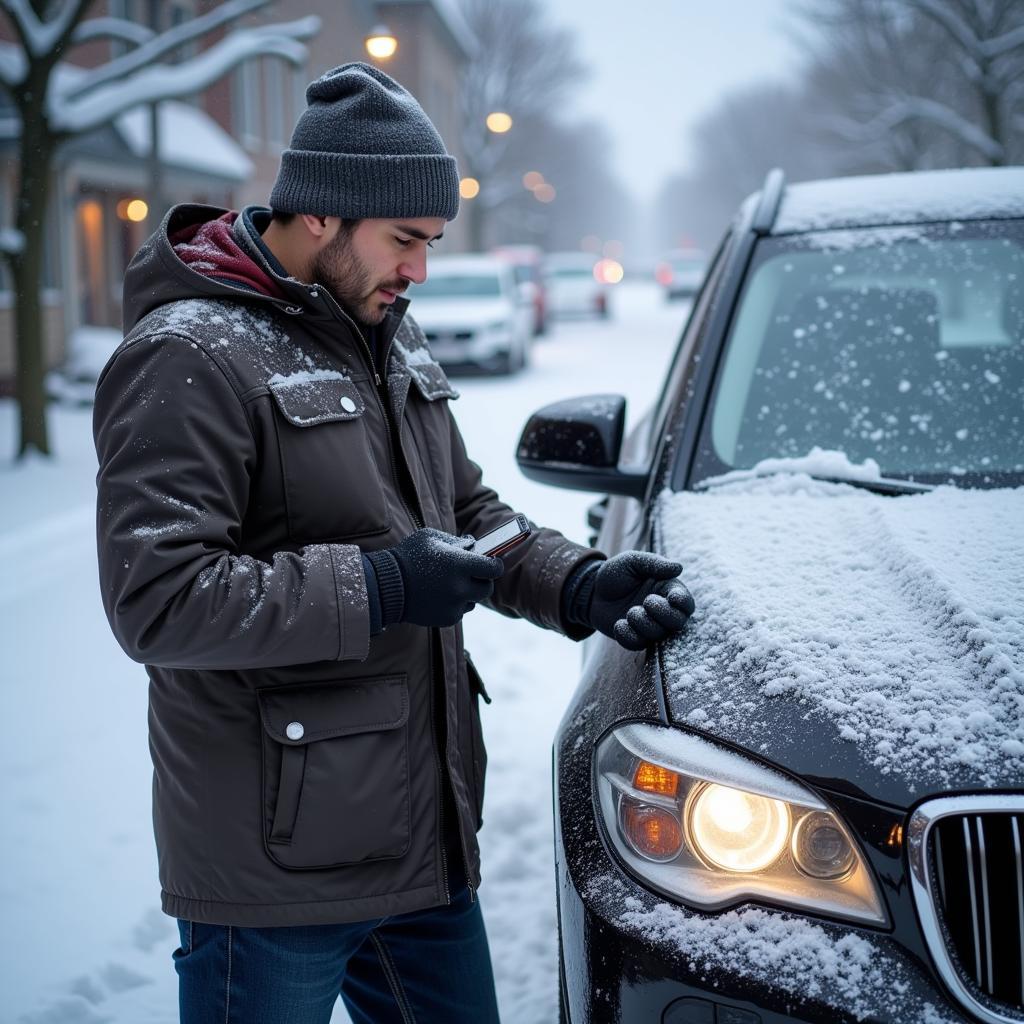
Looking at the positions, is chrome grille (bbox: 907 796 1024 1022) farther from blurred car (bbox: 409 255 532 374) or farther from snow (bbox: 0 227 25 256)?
blurred car (bbox: 409 255 532 374)

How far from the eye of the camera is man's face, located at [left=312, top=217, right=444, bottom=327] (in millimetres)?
1819

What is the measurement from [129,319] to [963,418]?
173cm

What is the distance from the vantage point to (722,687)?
1.74 metres

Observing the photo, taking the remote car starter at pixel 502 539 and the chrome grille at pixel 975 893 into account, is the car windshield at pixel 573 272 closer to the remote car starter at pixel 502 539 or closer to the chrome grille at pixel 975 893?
the remote car starter at pixel 502 539

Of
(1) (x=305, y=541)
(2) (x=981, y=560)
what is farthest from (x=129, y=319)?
(2) (x=981, y=560)

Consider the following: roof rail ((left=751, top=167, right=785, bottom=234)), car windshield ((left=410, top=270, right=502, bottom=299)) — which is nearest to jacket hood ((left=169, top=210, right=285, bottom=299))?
roof rail ((left=751, top=167, right=785, bottom=234))

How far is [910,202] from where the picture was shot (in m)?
3.00

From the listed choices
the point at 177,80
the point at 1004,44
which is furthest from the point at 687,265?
the point at 177,80

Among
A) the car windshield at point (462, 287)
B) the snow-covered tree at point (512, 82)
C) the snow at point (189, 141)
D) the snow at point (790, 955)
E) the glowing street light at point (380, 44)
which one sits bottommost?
the car windshield at point (462, 287)

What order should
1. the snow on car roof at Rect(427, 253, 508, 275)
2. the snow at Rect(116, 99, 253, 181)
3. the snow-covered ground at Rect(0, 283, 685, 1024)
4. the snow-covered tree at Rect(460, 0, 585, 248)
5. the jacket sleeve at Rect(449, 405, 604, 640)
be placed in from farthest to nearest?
the snow-covered tree at Rect(460, 0, 585, 248)
the snow at Rect(116, 99, 253, 181)
the snow on car roof at Rect(427, 253, 508, 275)
the snow-covered ground at Rect(0, 283, 685, 1024)
the jacket sleeve at Rect(449, 405, 604, 640)

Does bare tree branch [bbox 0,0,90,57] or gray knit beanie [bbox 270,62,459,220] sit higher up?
bare tree branch [bbox 0,0,90,57]

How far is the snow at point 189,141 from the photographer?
1938cm

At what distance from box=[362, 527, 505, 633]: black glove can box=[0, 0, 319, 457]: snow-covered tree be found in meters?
9.63

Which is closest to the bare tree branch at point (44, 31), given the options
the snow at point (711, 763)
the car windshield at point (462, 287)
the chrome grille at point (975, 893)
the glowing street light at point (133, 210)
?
the car windshield at point (462, 287)
